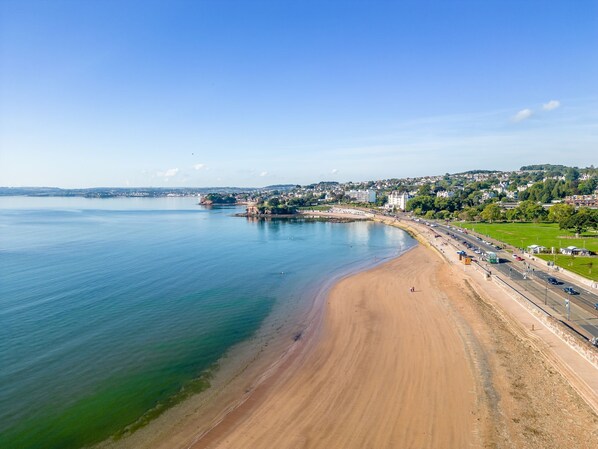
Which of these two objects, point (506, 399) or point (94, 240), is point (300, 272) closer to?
point (506, 399)

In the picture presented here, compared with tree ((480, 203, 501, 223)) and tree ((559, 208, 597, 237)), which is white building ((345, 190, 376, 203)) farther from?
tree ((559, 208, 597, 237))

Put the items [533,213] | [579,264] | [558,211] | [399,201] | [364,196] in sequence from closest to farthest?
[579,264] → [558,211] → [533,213] → [399,201] → [364,196]

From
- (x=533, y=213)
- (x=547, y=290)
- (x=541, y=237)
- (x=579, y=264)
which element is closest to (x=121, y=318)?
(x=547, y=290)

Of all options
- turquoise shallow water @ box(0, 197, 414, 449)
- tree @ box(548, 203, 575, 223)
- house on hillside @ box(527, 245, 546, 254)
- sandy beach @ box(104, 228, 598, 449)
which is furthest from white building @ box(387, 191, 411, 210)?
sandy beach @ box(104, 228, 598, 449)

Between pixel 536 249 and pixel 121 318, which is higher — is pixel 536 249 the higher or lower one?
the higher one

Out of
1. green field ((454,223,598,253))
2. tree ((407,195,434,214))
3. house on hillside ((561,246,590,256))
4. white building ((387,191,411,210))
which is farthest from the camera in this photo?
white building ((387,191,411,210))

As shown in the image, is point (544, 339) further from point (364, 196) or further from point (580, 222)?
point (364, 196)

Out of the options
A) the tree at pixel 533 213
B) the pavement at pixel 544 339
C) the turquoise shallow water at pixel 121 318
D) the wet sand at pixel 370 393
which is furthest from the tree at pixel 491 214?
the wet sand at pixel 370 393
